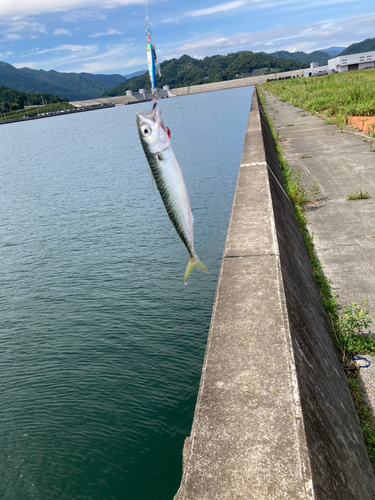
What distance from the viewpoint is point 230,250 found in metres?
4.63

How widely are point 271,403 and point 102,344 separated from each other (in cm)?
468

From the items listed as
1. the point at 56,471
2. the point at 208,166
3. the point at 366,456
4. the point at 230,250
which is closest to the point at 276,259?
the point at 230,250

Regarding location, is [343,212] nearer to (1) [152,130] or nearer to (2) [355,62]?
(1) [152,130]

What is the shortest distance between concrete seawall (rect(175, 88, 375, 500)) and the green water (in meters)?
2.14

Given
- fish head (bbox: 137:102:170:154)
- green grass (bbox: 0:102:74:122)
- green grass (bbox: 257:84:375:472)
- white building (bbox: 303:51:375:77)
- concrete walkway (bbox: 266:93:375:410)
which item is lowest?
green grass (bbox: 257:84:375:472)

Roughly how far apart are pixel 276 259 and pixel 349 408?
5.13 ft

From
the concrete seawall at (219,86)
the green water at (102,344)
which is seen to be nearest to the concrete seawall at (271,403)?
the green water at (102,344)

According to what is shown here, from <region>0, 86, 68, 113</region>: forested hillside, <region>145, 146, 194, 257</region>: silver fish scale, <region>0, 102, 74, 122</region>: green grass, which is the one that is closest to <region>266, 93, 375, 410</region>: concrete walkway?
<region>145, 146, 194, 257</region>: silver fish scale

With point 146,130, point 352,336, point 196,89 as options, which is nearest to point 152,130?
point 146,130

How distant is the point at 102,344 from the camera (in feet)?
21.8

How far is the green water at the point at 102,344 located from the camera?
4.58 meters

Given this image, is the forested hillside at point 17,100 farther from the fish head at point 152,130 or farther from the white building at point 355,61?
the fish head at point 152,130

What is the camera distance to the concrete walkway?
16.0ft

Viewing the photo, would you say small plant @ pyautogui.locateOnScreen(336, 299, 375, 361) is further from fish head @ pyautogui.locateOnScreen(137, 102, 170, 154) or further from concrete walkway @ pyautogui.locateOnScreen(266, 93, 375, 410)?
fish head @ pyautogui.locateOnScreen(137, 102, 170, 154)
